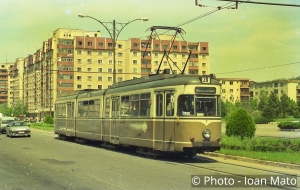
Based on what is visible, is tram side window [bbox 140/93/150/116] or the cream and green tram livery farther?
tram side window [bbox 140/93/150/116]

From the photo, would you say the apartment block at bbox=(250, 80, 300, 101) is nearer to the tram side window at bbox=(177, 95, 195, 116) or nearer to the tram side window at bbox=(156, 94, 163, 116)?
the tram side window at bbox=(156, 94, 163, 116)

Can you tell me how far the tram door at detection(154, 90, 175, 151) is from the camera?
1619cm

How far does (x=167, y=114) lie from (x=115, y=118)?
5.18 meters

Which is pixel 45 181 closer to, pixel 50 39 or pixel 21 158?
pixel 21 158

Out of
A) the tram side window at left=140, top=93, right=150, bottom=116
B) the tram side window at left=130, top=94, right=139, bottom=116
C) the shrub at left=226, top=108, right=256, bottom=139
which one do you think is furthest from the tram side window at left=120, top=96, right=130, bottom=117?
the shrub at left=226, top=108, right=256, bottom=139

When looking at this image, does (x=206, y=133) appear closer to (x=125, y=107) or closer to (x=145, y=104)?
(x=145, y=104)

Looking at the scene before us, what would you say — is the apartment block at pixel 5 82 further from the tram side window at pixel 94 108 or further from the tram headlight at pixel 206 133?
the tram headlight at pixel 206 133

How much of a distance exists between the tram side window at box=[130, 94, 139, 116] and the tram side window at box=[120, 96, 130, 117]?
0.45m

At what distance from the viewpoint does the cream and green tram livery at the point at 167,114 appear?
15875 millimetres

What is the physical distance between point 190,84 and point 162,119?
181cm

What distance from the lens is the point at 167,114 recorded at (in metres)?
16.5

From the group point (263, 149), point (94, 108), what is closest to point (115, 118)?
point (94, 108)

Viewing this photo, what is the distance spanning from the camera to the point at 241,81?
153m

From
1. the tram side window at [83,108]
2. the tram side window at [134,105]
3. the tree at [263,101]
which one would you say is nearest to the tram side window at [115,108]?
the tram side window at [134,105]
